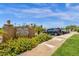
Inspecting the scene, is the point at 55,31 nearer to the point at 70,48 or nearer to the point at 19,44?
the point at 70,48

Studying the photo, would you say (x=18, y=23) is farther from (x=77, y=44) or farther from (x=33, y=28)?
(x=77, y=44)

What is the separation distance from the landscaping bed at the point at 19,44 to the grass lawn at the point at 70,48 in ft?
0.85

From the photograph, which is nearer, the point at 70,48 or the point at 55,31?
the point at 70,48

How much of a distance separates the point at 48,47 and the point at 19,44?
0.42m

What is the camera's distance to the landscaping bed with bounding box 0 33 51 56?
3900mm

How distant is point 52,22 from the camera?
3.93m

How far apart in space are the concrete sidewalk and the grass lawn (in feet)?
0.22

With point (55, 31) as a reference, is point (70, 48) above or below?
below

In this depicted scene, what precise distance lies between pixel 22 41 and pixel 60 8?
728 millimetres

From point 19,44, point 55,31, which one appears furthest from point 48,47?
point 19,44

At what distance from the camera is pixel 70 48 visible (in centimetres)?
391

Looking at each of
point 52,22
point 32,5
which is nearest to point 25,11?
point 32,5

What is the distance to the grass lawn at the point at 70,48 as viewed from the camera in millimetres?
3885

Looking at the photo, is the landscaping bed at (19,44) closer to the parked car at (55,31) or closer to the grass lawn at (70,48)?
the parked car at (55,31)
